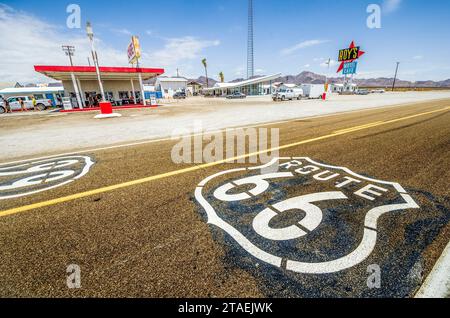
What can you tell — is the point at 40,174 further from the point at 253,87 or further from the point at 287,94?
the point at 253,87

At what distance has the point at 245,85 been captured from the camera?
6450 cm

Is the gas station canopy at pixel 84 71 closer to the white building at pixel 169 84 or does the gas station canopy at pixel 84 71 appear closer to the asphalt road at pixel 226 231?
the asphalt road at pixel 226 231

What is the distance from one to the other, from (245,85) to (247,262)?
221 ft

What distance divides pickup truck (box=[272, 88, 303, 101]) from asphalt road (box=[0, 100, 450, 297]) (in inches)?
1308

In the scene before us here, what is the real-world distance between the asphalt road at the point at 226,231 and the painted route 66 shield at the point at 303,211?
1 cm

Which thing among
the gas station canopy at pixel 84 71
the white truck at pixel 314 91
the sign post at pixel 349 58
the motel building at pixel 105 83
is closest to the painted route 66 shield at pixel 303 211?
the gas station canopy at pixel 84 71

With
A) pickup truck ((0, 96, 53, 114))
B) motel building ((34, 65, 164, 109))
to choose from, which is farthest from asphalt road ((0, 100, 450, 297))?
pickup truck ((0, 96, 53, 114))

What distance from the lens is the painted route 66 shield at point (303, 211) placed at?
1924mm

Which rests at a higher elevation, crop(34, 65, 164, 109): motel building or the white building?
the white building

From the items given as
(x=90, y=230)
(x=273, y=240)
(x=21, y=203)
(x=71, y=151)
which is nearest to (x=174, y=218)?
(x=90, y=230)

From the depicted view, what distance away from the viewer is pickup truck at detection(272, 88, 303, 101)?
116 ft

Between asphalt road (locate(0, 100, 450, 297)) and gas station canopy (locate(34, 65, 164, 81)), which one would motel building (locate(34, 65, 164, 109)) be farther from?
asphalt road (locate(0, 100, 450, 297))

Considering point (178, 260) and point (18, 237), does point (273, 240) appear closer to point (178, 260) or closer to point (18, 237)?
point (178, 260)
